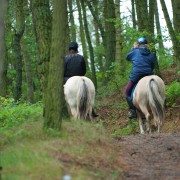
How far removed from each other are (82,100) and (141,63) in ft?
7.23

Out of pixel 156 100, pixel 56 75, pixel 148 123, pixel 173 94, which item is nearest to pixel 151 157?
pixel 56 75

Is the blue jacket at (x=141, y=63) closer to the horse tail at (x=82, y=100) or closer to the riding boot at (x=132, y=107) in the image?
the riding boot at (x=132, y=107)

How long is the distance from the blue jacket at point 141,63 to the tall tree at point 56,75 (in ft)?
17.4

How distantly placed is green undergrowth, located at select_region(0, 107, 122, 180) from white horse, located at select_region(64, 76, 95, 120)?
9.80 feet

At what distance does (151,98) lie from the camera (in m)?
12.3

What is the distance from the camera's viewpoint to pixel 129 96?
45.1ft

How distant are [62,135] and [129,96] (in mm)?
5848

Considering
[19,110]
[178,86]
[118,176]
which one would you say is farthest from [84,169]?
[178,86]

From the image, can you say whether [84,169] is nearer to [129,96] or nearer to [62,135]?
[62,135]

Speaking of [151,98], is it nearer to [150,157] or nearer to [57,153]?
[150,157]

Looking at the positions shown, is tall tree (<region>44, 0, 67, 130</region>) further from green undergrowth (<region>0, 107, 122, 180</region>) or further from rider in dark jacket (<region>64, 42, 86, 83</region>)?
rider in dark jacket (<region>64, 42, 86, 83</region>)

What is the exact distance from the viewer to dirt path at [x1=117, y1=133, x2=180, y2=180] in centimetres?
721

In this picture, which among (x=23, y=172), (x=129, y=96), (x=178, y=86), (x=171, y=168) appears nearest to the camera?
(x=23, y=172)

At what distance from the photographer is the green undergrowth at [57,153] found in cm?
608
